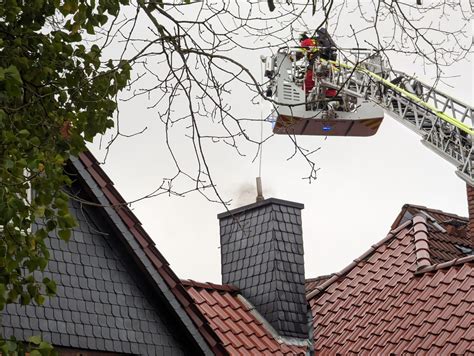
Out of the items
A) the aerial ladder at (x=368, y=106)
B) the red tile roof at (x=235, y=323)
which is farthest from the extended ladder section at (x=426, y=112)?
the red tile roof at (x=235, y=323)

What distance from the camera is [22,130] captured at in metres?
10.2

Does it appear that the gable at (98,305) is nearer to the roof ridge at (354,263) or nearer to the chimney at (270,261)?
the chimney at (270,261)

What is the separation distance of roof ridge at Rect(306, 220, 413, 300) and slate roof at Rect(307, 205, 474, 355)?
Result: 0.6 inches

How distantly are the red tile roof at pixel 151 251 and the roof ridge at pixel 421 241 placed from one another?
4.28 meters

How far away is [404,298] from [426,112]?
5591 millimetres

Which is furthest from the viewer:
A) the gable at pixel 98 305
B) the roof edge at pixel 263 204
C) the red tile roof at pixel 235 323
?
the roof edge at pixel 263 204

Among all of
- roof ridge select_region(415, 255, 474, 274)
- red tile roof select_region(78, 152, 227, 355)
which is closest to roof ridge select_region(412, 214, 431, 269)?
roof ridge select_region(415, 255, 474, 274)

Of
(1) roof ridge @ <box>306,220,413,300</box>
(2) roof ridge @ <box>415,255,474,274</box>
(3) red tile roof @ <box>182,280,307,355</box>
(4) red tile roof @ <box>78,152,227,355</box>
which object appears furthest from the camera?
(1) roof ridge @ <box>306,220,413,300</box>

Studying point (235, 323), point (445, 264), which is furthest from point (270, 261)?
point (445, 264)

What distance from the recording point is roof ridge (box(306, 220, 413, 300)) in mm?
21688

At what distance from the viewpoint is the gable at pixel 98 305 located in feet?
54.2

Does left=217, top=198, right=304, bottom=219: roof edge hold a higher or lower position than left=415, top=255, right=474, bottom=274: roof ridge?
higher

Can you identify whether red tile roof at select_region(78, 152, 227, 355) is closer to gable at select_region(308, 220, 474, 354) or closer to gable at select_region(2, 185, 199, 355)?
gable at select_region(2, 185, 199, 355)

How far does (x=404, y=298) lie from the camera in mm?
20094
